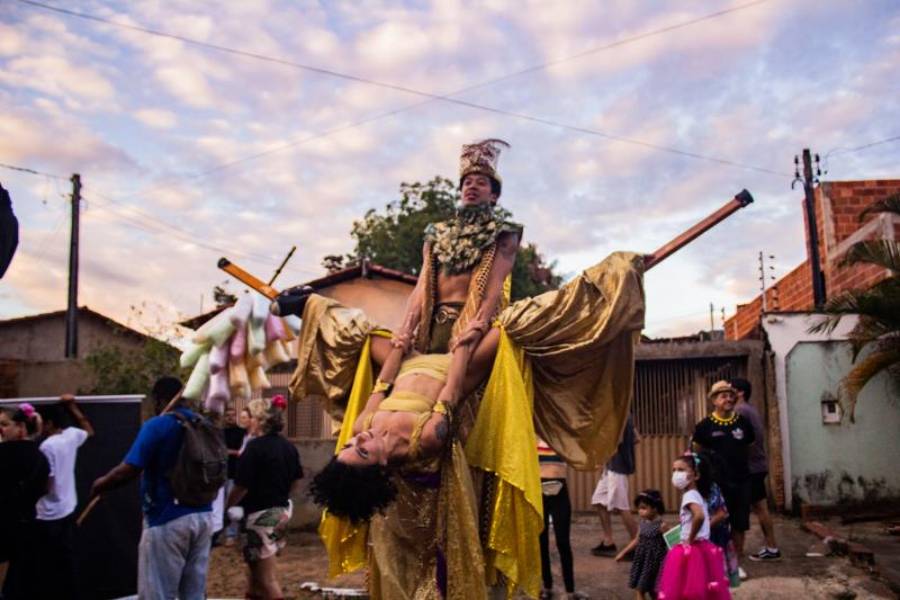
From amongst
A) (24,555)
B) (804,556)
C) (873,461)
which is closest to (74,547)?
(24,555)

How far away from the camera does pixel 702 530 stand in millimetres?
5668

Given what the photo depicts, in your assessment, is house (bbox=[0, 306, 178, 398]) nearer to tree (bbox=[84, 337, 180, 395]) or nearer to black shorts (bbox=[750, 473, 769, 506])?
tree (bbox=[84, 337, 180, 395])

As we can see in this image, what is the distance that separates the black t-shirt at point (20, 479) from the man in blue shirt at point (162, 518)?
0.60 meters

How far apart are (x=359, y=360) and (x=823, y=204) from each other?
16.1 metres

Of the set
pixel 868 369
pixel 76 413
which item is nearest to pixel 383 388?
pixel 76 413

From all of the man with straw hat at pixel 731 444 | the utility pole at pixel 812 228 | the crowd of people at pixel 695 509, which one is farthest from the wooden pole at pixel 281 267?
the utility pole at pixel 812 228

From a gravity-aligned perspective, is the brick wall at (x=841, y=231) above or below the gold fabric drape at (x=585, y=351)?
above

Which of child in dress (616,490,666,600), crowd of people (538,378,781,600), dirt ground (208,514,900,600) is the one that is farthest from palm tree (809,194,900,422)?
child in dress (616,490,666,600)

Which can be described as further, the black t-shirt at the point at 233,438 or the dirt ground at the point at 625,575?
the black t-shirt at the point at 233,438

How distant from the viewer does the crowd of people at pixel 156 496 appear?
511cm

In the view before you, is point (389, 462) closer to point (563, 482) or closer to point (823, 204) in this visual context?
point (563, 482)

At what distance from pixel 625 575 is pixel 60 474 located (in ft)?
16.9

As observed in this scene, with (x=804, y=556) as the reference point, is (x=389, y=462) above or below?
above

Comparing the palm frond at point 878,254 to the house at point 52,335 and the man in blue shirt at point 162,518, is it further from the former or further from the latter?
the house at point 52,335
